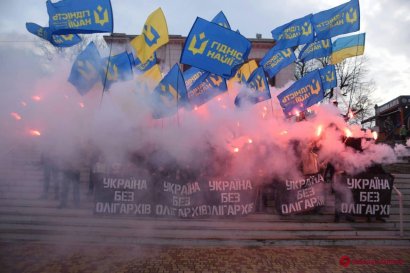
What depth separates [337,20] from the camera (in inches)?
377

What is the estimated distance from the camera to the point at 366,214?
8.16m

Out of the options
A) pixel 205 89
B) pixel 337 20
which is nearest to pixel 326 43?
pixel 337 20

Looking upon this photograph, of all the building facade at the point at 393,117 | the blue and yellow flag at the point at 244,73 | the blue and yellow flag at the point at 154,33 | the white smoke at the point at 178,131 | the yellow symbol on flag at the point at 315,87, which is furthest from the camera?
the building facade at the point at 393,117

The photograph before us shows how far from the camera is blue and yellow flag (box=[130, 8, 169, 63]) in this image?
25.2ft

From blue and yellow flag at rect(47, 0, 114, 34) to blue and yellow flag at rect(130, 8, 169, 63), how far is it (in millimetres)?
939

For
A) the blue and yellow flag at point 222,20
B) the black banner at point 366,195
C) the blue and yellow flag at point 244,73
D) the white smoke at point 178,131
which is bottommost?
the black banner at point 366,195

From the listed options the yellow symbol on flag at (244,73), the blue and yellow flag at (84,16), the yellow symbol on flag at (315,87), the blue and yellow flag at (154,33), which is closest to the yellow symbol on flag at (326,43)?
the yellow symbol on flag at (315,87)

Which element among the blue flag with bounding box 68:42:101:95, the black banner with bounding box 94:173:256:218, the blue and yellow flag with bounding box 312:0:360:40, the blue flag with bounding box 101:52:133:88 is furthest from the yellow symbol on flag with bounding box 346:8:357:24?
the blue flag with bounding box 68:42:101:95

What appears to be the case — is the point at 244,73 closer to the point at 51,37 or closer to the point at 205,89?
the point at 205,89

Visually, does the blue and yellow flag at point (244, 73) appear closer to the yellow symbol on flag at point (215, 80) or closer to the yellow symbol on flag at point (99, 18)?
the yellow symbol on flag at point (215, 80)

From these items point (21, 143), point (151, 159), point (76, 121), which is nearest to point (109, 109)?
point (76, 121)

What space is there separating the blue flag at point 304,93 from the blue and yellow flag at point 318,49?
1.71 meters

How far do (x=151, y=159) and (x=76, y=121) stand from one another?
1961 millimetres

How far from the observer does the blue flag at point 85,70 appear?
745 cm
